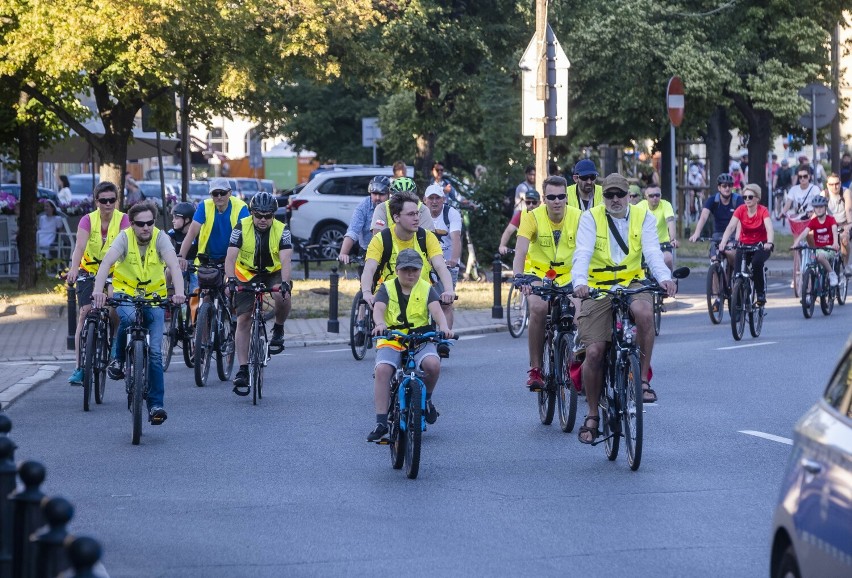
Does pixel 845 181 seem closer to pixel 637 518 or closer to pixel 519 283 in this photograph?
pixel 519 283

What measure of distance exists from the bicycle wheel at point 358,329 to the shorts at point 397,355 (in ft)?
19.8

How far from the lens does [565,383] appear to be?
443 inches

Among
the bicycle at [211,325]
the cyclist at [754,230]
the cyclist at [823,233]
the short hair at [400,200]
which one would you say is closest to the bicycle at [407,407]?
the short hair at [400,200]

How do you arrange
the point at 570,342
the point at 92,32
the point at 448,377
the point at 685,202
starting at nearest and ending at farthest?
the point at 570,342
the point at 448,377
the point at 92,32
the point at 685,202

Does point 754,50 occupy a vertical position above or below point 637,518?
above

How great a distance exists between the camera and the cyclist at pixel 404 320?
988cm

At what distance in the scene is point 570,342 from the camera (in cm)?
1129

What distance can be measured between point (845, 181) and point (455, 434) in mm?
26556

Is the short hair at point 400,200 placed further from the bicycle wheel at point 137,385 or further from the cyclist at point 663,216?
the cyclist at point 663,216

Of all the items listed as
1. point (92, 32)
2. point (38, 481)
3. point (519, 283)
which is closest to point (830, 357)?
point (519, 283)

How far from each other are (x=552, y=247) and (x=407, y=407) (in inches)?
135

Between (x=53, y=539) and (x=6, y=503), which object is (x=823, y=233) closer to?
(x=6, y=503)

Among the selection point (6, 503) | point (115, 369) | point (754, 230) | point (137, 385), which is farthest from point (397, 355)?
point (754, 230)

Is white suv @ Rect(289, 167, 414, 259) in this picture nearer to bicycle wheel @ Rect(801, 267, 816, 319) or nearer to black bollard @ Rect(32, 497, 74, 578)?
bicycle wheel @ Rect(801, 267, 816, 319)
